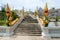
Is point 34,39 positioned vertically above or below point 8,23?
below

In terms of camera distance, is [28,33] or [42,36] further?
[28,33]

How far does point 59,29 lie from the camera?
10.9 metres

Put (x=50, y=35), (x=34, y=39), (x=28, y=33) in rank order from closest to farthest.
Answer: (x=34, y=39), (x=50, y=35), (x=28, y=33)

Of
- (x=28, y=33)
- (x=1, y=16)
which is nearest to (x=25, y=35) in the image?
(x=28, y=33)

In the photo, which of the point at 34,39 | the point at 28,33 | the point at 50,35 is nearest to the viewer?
the point at 34,39

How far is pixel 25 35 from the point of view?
11.5 meters

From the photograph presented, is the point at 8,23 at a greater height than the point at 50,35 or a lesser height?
greater

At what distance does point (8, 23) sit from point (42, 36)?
2655mm

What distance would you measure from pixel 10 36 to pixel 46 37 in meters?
2.57

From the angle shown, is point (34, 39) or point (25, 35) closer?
point (34, 39)

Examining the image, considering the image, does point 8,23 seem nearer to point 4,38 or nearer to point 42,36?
point 4,38

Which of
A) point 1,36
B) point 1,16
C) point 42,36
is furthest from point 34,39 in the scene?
point 1,16

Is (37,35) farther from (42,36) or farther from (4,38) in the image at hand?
(4,38)

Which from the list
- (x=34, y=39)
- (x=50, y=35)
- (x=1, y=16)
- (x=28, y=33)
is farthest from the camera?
(x=1, y=16)
